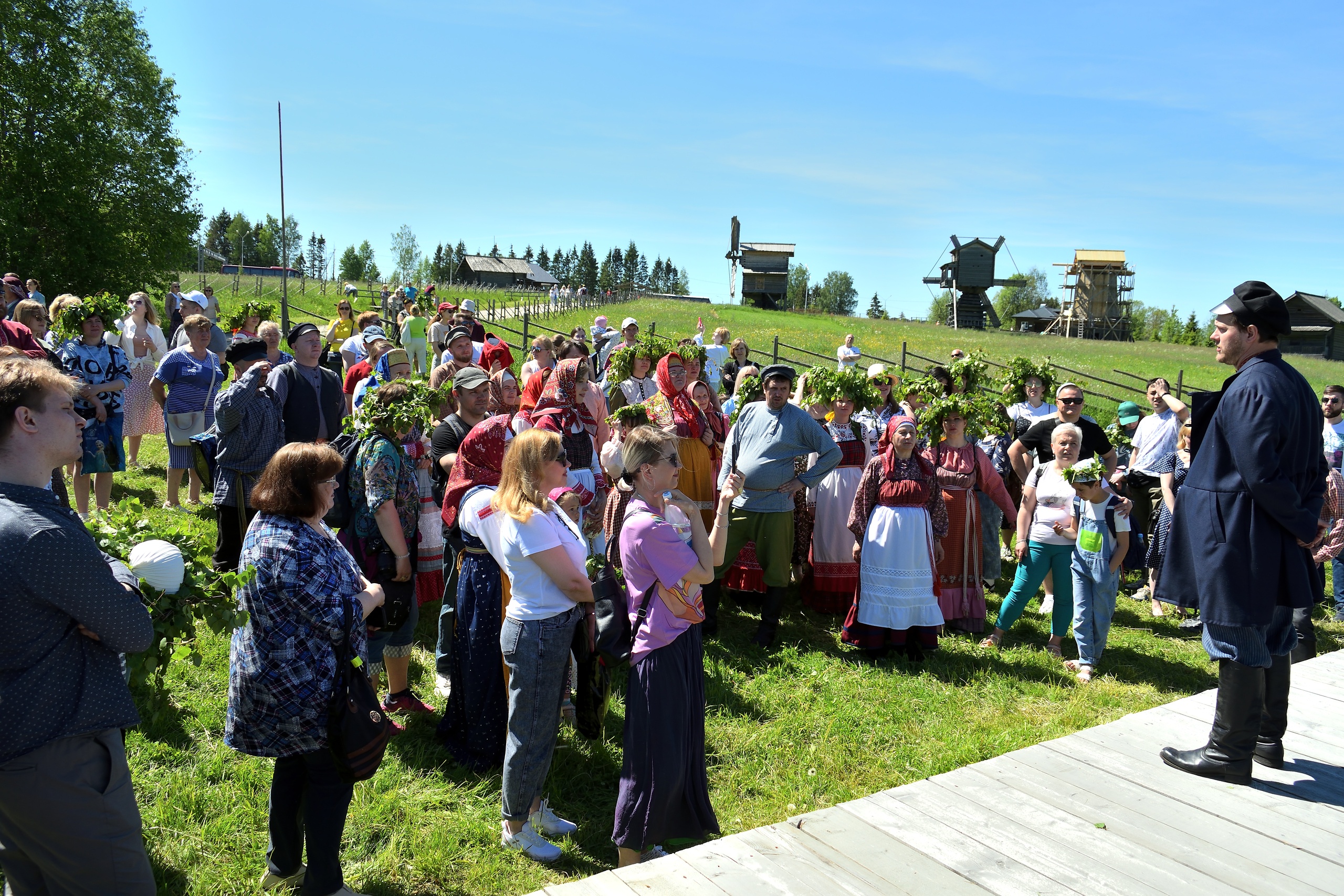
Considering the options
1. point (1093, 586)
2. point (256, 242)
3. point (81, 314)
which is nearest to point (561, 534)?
point (1093, 586)

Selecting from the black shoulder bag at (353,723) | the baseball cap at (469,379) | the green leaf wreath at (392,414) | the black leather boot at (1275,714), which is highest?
the baseball cap at (469,379)

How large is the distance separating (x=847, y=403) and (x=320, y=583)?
5266 mm

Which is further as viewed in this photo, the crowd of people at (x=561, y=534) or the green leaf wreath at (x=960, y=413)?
the green leaf wreath at (x=960, y=413)

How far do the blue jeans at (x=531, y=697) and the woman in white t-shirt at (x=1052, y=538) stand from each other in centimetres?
425

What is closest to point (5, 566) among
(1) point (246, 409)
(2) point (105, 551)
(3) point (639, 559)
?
(2) point (105, 551)

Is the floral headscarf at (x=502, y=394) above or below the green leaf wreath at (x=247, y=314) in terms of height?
below

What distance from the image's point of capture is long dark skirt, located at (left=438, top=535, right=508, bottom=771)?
4.52 m

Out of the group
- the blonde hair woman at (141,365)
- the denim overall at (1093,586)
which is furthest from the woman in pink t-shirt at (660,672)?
the blonde hair woman at (141,365)

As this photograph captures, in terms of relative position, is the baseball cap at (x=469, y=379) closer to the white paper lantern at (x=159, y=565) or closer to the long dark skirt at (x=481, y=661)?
the long dark skirt at (x=481, y=661)

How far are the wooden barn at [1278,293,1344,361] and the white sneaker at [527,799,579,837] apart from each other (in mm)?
58158

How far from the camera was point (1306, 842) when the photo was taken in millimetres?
3459

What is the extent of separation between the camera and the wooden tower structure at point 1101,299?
57406mm

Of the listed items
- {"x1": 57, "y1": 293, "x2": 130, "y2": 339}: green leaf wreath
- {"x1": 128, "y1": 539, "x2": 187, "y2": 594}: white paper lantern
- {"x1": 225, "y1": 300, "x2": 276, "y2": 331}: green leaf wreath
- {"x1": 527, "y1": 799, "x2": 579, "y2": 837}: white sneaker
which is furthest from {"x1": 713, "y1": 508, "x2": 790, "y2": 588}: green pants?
{"x1": 57, "y1": 293, "x2": 130, "y2": 339}: green leaf wreath

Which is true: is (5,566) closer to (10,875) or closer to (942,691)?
(10,875)
